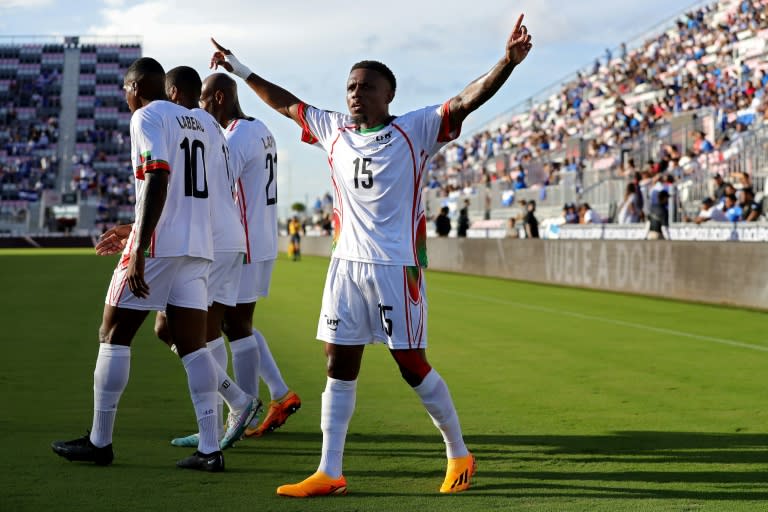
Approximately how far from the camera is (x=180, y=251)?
5324 millimetres

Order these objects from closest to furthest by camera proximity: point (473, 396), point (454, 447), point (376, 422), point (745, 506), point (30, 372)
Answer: point (745, 506), point (454, 447), point (376, 422), point (473, 396), point (30, 372)

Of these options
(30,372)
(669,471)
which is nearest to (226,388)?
(669,471)

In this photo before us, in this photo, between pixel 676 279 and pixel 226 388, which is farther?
pixel 676 279

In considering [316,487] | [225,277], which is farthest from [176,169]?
[316,487]

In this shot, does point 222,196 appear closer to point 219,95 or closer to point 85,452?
point 219,95

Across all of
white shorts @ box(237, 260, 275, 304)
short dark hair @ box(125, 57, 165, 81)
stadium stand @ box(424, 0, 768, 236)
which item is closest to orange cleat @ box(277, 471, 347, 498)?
white shorts @ box(237, 260, 275, 304)

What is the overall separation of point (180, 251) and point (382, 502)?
1.69 m

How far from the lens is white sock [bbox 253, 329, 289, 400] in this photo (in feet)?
22.4

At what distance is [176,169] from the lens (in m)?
5.42

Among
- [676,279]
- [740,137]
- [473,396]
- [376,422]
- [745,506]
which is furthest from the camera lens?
[740,137]

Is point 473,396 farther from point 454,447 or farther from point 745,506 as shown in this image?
point 745,506

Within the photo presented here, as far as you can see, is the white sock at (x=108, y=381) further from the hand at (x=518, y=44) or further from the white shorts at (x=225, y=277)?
the hand at (x=518, y=44)

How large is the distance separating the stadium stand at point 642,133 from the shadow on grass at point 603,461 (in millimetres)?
15780

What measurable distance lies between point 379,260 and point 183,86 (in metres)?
1.68
